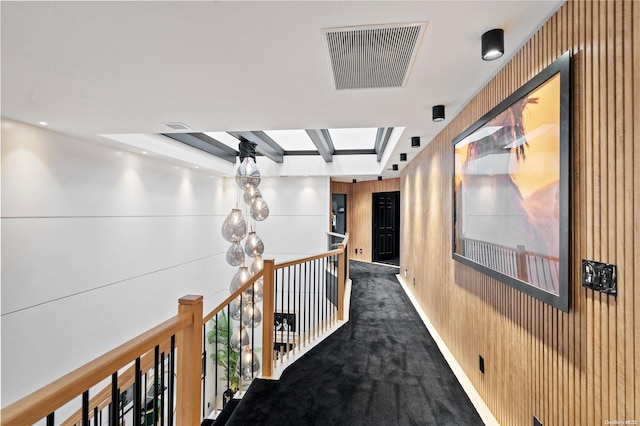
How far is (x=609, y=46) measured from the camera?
1.01 m

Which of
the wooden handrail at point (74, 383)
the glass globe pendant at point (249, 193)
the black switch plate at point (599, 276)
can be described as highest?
the glass globe pendant at point (249, 193)

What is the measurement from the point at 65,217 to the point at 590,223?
459 centimetres

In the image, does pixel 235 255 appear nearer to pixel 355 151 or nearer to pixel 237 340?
pixel 237 340

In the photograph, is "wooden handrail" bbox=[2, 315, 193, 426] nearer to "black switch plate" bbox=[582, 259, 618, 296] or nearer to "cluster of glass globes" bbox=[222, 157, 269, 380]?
"black switch plate" bbox=[582, 259, 618, 296]

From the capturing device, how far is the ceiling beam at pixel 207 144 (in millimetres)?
4377

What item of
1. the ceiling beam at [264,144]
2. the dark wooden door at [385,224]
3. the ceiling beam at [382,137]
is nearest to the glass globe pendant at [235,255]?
the ceiling beam at [264,144]

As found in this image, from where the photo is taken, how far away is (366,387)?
7.61ft

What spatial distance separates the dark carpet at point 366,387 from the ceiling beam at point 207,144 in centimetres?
386

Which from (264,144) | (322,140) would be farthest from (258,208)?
(322,140)

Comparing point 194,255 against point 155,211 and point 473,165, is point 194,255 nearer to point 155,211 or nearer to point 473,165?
point 155,211

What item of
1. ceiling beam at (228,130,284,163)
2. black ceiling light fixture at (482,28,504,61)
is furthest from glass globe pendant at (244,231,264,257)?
black ceiling light fixture at (482,28,504,61)

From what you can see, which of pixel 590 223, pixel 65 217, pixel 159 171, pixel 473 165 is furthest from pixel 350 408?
pixel 159 171

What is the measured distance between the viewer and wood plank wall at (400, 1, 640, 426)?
95 centimetres

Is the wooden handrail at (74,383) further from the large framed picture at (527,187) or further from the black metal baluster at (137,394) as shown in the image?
the large framed picture at (527,187)
